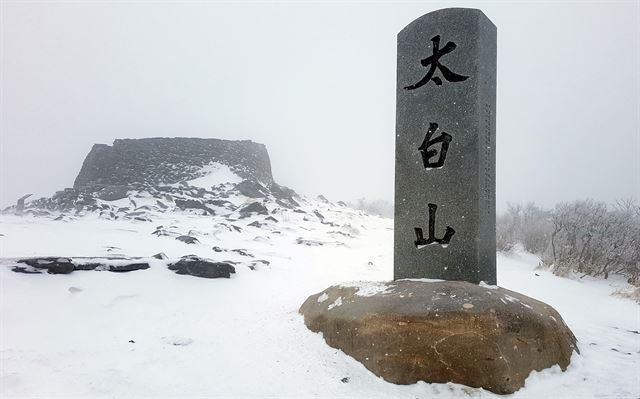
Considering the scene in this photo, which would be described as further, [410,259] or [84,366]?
[410,259]

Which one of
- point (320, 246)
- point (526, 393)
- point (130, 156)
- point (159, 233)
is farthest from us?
point (130, 156)

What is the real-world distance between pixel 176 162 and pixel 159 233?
13441mm

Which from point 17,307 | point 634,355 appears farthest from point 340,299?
point 17,307

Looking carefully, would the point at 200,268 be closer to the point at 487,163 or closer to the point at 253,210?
the point at 487,163

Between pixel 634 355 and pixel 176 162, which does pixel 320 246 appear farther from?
pixel 176 162

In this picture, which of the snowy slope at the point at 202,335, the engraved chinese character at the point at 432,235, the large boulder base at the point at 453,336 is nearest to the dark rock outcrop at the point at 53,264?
the snowy slope at the point at 202,335

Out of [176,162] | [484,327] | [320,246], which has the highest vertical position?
[176,162]

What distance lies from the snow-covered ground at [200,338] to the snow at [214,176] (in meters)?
12.3

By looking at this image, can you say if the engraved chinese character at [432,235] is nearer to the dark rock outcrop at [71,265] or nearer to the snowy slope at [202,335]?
the snowy slope at [202,335]

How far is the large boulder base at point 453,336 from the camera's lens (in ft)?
9.29

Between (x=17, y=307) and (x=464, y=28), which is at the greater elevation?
(x=464, y=28)

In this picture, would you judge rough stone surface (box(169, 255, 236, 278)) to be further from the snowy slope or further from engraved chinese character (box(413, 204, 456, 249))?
engraved chinese character (box(413, 204, 456, 249))

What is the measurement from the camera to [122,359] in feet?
9.94

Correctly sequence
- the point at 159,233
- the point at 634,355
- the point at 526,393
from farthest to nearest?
the point at 159,233 < the point at 634,355 < the point at 526,393
